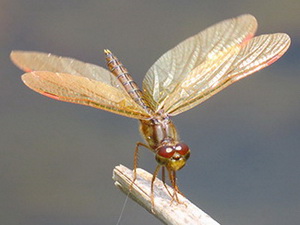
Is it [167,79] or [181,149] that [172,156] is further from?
[167,79]

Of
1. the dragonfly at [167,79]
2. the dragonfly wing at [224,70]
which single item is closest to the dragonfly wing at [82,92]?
the dragonfly at [167,79]

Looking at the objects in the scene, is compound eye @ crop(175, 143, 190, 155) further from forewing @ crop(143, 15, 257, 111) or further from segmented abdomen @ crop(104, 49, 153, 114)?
forewing @ crop(143, 15, 257, 111)

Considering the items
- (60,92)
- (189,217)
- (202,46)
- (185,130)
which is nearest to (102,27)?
(185,130)

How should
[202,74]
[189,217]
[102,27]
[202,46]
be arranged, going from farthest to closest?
[102,27], [202,46], [202,74], [189,217]

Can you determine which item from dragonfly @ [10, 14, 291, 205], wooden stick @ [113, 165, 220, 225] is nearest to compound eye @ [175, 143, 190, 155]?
dragonfly @ [10, 14, 291, 205]

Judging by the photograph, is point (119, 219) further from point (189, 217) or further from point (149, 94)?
point (189, 217)

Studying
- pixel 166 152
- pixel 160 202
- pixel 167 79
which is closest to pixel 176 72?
pixel 167 79

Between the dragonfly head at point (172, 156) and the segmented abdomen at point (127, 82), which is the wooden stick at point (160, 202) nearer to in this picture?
the dragonfly head at point (172, 156)
